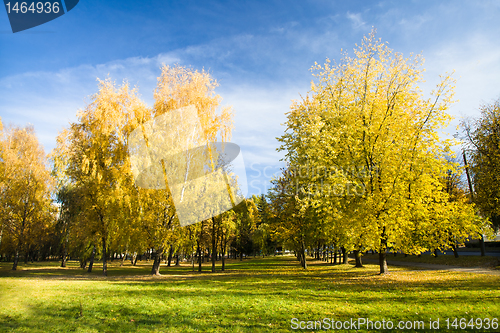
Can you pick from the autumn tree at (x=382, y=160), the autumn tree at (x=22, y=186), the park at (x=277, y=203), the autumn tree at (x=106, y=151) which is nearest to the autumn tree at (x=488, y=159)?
the park at (x=277, y=203)

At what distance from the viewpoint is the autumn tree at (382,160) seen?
13.9m

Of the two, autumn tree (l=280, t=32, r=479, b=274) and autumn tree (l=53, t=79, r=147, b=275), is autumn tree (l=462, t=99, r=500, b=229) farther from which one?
autumn tree (l=53, t=79, r=147, b=275)

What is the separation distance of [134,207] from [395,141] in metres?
19.7

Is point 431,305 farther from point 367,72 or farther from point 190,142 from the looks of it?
point 190,142

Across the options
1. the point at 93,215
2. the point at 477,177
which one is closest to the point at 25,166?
the point at 93,215

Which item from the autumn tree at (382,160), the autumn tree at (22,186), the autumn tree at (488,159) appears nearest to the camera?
the autumn tree at (382,160)

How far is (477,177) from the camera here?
25375 millimetres

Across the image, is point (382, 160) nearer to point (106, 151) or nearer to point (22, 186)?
point (106, 151)

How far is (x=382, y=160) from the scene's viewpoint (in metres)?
14.5
